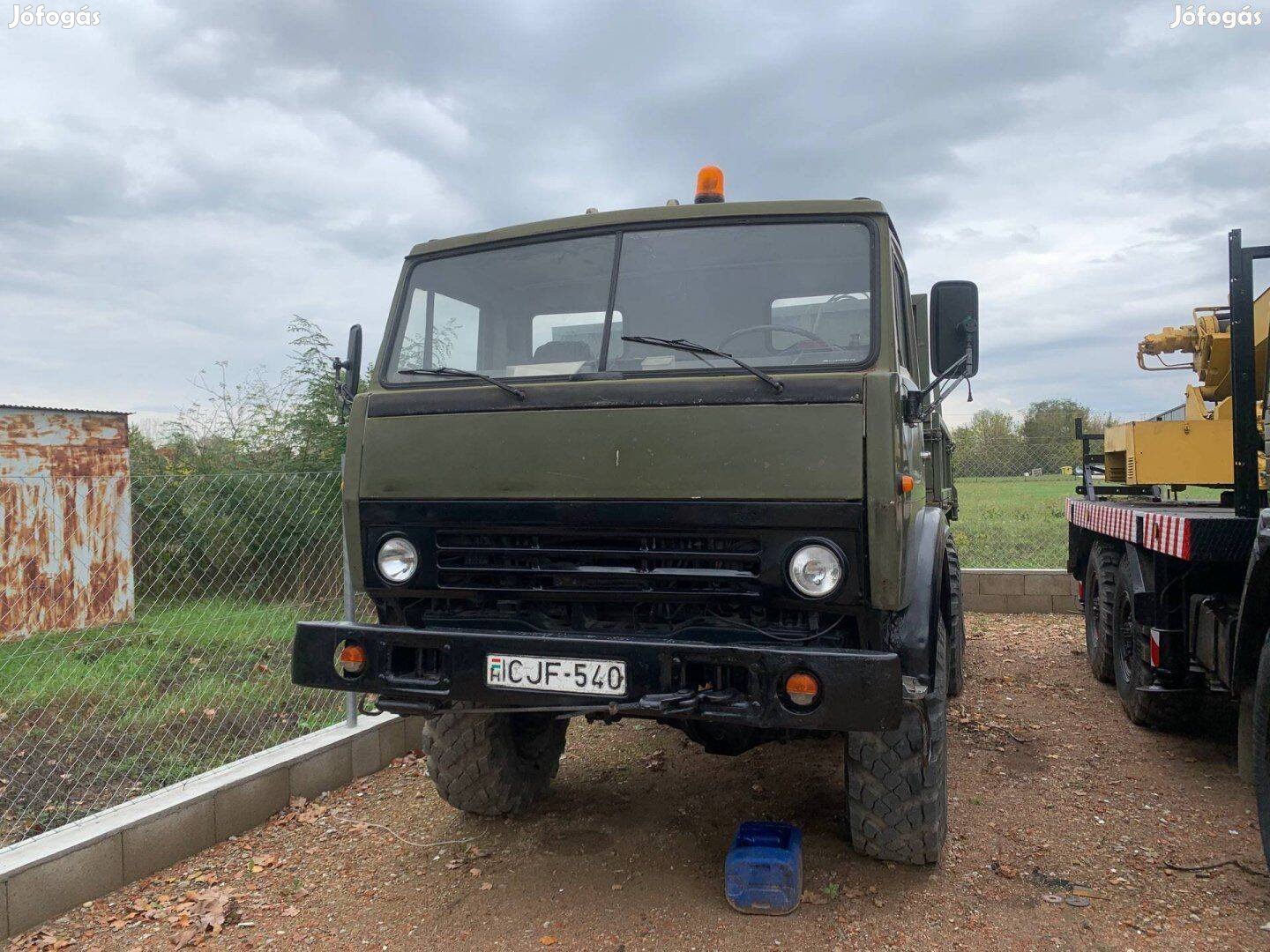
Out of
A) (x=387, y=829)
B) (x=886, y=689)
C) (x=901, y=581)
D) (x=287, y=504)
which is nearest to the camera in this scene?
(x=886, y=689)

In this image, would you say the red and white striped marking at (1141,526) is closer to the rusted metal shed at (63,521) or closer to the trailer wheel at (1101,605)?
the trailer wheel at (1101,605)

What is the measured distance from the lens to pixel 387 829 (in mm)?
4102

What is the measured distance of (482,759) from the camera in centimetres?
400

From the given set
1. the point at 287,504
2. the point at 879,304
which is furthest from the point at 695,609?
the point at 287,504

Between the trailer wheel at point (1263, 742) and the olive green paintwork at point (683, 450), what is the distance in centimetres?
127

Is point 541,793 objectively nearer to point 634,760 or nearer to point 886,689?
point 634,760

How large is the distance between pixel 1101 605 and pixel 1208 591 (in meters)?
1.70

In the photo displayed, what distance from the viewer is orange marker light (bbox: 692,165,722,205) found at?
3.72 metres

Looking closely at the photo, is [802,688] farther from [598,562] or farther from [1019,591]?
[1019,591]

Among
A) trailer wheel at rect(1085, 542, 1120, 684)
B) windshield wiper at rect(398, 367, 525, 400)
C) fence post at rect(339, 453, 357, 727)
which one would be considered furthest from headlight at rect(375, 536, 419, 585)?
trailer wheel at rect(1085, 542, 1120, 684)

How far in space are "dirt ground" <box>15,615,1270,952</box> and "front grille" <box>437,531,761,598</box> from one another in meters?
1.18

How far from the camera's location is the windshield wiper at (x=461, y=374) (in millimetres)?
3248

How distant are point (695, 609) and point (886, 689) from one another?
2.23 ft

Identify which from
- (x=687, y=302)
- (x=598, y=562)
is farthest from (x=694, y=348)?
(x=598, y=562)
